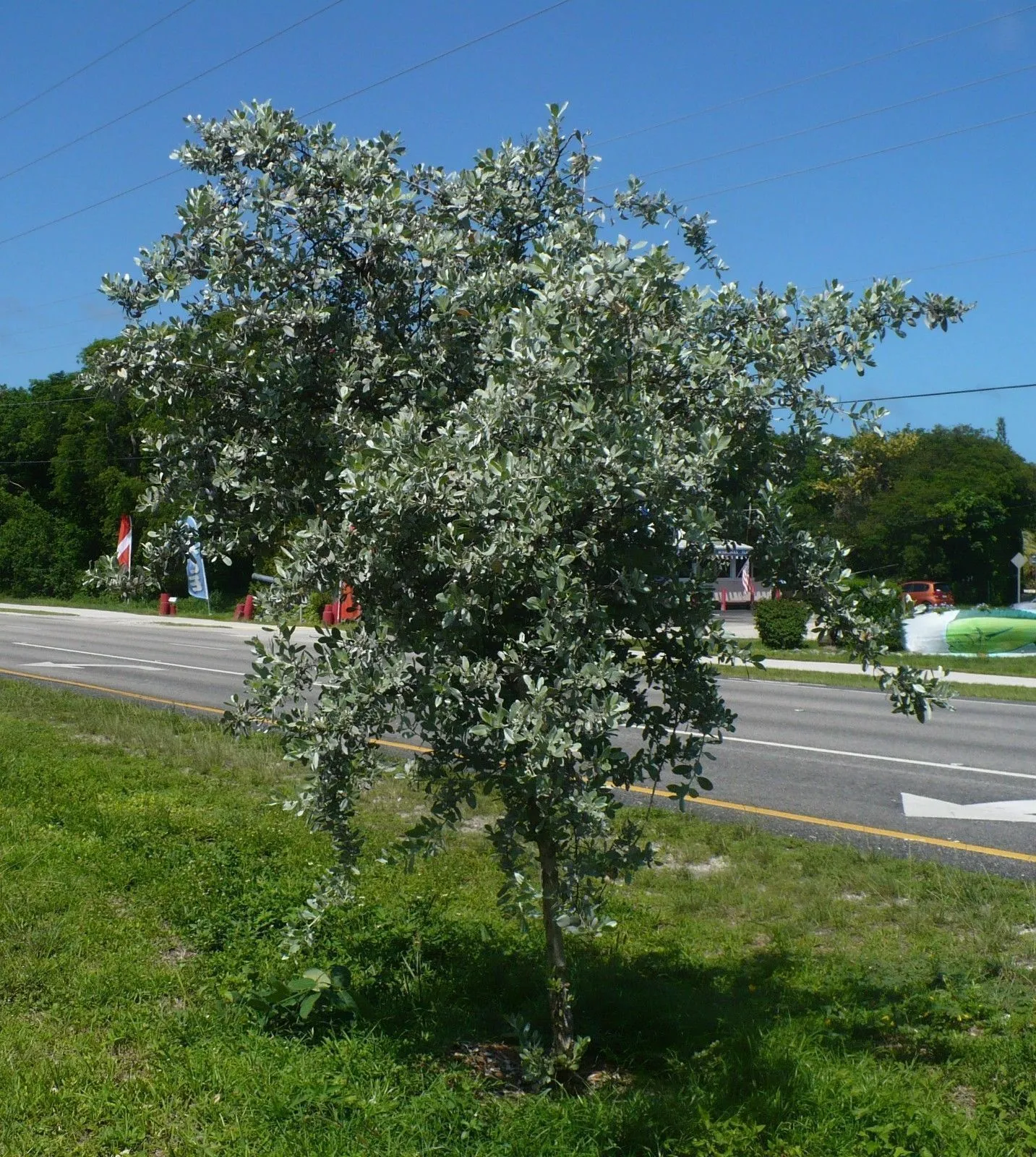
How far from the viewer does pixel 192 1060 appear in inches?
177

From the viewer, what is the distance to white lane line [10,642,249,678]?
21109mm

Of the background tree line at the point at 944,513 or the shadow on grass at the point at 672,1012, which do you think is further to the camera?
the background tree line at the point at 944,513

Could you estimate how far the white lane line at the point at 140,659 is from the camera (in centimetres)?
2111

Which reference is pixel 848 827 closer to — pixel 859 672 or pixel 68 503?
pixel 859 672

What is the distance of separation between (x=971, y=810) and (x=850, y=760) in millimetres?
2422

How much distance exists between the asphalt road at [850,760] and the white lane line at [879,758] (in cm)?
2

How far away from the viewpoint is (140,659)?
23562mm

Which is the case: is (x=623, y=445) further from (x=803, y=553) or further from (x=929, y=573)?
(x=929, y=573)

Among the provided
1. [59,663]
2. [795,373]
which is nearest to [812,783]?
[795,373]

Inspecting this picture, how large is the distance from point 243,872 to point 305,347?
3.54 metres

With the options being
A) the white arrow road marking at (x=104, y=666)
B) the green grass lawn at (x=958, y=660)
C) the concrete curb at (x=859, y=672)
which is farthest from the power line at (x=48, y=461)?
the concrete curb at (x=859, y=672)

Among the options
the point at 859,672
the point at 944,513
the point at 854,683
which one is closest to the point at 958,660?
the point at 859,672

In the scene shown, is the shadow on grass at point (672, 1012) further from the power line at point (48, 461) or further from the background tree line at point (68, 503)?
the power line at point (48, 461)

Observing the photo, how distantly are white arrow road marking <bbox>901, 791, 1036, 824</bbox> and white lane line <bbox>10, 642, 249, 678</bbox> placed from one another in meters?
11.6
